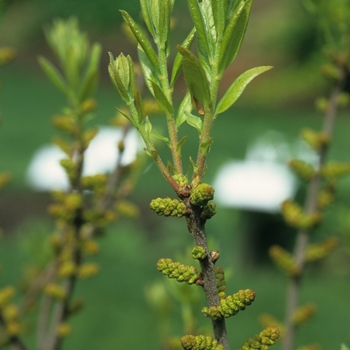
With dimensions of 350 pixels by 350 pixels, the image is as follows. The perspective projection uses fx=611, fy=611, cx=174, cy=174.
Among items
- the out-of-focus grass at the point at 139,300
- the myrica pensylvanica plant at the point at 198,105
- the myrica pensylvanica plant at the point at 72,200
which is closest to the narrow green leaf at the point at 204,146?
the myrica pensylvanica plant at the point at 198,105

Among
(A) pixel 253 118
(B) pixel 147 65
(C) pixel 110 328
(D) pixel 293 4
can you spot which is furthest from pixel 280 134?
(B) pixel 147 65

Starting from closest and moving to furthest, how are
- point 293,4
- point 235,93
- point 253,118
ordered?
1. point 235,93
2. point 253,118
3. point 293,4

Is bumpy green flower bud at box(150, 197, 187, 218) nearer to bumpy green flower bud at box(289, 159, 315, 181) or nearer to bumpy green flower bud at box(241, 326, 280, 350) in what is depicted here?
bumpy green flower bud at box(241, 326, 280, 350)

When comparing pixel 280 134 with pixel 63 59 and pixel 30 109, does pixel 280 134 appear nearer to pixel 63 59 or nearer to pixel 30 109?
pixel 30 109

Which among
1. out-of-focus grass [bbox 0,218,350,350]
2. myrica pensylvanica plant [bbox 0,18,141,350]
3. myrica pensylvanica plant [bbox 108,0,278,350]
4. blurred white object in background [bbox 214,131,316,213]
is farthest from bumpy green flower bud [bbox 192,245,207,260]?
blurred white object in background [bbox 214,131,316,213]

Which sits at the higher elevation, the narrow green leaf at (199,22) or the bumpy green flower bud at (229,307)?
the narrow green leaf at (199,22)

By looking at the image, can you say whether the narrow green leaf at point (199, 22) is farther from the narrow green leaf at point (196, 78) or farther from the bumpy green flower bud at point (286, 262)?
the bumpy green flower bud at point (286, 262)

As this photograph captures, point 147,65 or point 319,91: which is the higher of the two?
point 319,91
